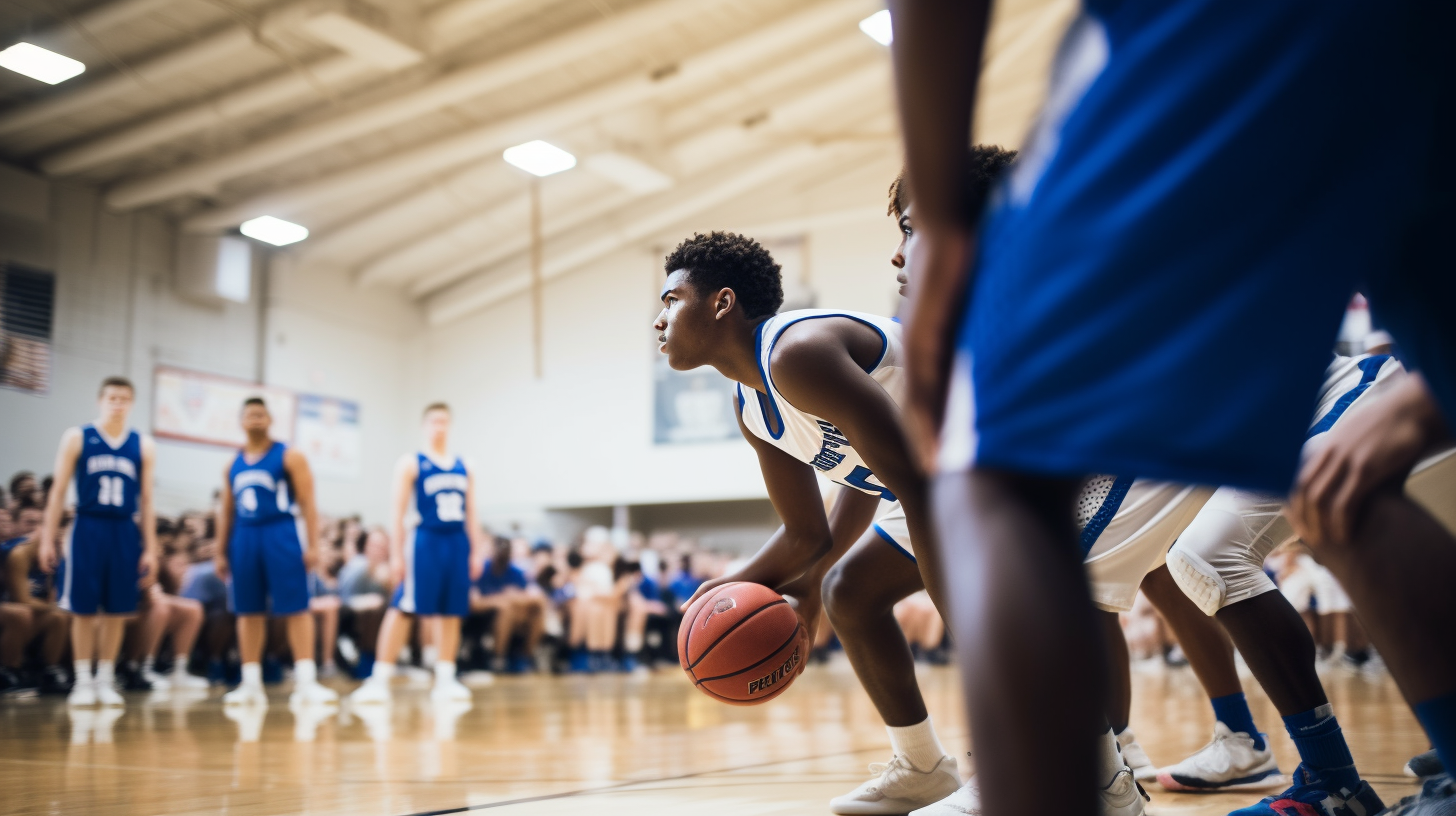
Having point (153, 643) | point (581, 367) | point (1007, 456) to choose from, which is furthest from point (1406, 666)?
point (581, 367)

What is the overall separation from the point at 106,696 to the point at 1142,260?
22.5 feet

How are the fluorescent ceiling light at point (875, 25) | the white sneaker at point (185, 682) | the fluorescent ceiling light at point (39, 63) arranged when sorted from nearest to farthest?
the white sneaker at point (185, 682), the fluorescent ceiling light at point (39, 63), the fluorescent ceiling light at point (875, 25)

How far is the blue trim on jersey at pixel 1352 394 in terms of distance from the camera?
230 cm

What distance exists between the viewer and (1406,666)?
3.65ft

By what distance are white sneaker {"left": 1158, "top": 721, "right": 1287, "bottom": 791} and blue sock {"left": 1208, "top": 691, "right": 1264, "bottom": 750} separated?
0.04 ft

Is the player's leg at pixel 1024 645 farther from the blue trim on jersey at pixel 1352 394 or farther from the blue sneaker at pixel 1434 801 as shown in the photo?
the blue trim on jersey at pixel 1352 394

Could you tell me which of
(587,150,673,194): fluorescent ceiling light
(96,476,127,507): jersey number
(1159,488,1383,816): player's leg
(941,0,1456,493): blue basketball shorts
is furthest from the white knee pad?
(587,150,673,194): fluorescent ceiling light

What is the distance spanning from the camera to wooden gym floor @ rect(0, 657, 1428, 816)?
2643 millimetres

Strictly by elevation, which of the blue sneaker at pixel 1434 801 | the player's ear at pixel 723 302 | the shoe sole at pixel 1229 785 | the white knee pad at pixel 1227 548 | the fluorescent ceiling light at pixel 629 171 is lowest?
the shoe sole at pixel 1229 785

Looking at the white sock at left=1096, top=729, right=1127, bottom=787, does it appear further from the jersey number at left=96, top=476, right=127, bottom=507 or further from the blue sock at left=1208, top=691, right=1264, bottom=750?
the jersey number at left=96, top=476, right=127, bottom=507

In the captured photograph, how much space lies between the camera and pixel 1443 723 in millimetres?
1083

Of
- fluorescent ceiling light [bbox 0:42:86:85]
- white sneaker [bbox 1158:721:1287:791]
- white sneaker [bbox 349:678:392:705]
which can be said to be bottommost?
white sneaker [bbox 349:678:392:705]

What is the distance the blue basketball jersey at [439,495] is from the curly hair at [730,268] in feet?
15.4

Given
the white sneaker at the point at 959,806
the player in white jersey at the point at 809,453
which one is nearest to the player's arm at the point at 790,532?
the player in white jersey at the point at 809,453
